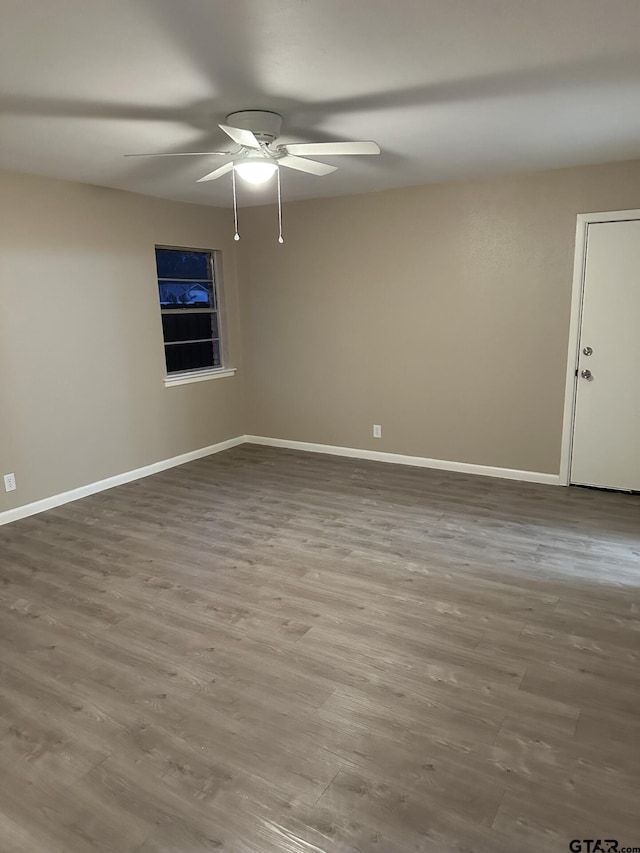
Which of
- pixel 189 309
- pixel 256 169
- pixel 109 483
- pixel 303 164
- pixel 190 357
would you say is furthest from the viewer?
pixel 190 357

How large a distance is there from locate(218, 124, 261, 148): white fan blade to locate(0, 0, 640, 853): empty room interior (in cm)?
6

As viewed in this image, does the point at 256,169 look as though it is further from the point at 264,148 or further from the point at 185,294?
the point at 185,294

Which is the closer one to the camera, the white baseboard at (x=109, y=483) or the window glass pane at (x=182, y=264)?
the white baseboard at (x=109, y=483)

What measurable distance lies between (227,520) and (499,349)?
8.35 feet

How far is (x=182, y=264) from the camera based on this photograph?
18.3 feet

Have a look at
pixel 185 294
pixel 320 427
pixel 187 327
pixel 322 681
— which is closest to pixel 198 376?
pixel 187 327

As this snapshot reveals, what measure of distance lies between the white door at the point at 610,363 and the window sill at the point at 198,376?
131 inches

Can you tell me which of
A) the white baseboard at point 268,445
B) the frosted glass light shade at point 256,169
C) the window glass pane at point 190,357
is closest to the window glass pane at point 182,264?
the window glass pane at point 190,357

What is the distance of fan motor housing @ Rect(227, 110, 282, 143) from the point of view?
2.79 m

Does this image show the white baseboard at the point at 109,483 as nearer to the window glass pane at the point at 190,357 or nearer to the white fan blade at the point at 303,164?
the window glass pane at the point at 190,357

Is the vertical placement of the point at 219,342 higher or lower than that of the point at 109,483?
higher

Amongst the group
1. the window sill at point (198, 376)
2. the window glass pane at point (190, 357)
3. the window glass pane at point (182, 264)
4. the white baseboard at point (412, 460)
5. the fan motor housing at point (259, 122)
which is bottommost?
the white baseboard at point (412, 460)

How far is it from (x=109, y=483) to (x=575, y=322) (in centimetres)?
394

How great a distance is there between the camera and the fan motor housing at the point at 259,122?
2785 mm
